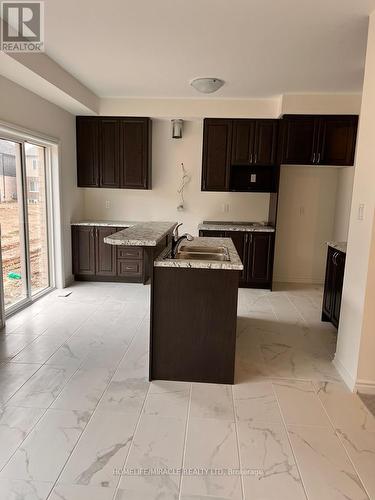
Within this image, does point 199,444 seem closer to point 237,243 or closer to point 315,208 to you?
point 237,243

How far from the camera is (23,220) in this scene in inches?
153

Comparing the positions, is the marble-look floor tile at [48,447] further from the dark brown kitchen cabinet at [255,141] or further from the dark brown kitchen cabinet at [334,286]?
the dark brown kitchen cabinet at [255,141]

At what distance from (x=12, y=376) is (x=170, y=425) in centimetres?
129

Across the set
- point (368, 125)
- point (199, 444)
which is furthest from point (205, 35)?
point (199, 444)

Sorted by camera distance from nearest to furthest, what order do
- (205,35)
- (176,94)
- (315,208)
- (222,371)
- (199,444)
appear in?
(199,444), (222,371), (205,35), (176,94), (315,208)

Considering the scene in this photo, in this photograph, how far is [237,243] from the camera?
4809 millimetres

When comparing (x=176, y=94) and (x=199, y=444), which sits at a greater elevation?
(x=176, y=94)

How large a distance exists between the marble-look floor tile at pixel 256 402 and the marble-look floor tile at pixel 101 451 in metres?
0.69

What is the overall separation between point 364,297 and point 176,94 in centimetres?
357

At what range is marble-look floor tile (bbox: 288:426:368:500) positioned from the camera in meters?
1.60

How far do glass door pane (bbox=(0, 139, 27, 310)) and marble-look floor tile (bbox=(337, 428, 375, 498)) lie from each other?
3.37 m

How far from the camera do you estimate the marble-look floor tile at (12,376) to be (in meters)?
2.31

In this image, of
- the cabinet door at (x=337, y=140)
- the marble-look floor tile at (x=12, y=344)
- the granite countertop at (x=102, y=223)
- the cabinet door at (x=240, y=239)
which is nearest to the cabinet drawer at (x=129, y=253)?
the granite countertop at (x=102, y=223)

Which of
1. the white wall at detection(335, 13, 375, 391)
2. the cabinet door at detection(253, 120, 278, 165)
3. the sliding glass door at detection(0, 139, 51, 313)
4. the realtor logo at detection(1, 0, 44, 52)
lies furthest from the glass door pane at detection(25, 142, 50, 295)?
the white wall at detection(335, 13, 375, 391)
